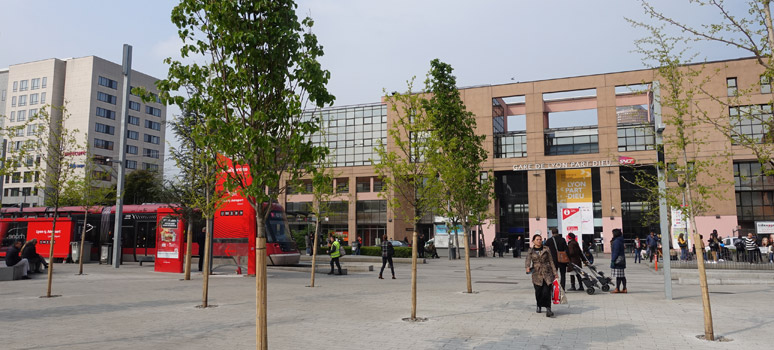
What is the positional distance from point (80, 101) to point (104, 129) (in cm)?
511

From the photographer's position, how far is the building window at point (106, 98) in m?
75.9

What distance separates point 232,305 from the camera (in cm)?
1097

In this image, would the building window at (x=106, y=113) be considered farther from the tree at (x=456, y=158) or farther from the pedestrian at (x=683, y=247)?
the pedestrian at (x=683, y=247)

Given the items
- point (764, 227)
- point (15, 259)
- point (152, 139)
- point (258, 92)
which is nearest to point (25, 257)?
point (15, 259)

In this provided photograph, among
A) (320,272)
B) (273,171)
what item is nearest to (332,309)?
(273,171)

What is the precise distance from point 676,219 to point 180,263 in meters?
26.4

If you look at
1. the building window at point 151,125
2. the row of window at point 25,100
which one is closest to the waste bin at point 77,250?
the building window at point 151,125

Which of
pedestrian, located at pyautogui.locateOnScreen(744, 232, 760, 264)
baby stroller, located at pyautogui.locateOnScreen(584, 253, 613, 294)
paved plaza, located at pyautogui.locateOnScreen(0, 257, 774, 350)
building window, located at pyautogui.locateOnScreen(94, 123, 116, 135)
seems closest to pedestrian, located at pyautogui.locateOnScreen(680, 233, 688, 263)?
pedestrian, located at pyautogui.locateOnScreen(744, 232, 760, 264)

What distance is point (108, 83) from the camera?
254 ft

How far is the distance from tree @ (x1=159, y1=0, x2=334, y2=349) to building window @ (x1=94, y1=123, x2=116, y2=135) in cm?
8149

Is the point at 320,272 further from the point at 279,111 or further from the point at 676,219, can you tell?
the point at 676,219

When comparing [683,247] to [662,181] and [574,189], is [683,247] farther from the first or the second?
[574,189]

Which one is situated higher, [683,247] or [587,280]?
[683,247]

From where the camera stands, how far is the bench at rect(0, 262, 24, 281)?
54.0ft
